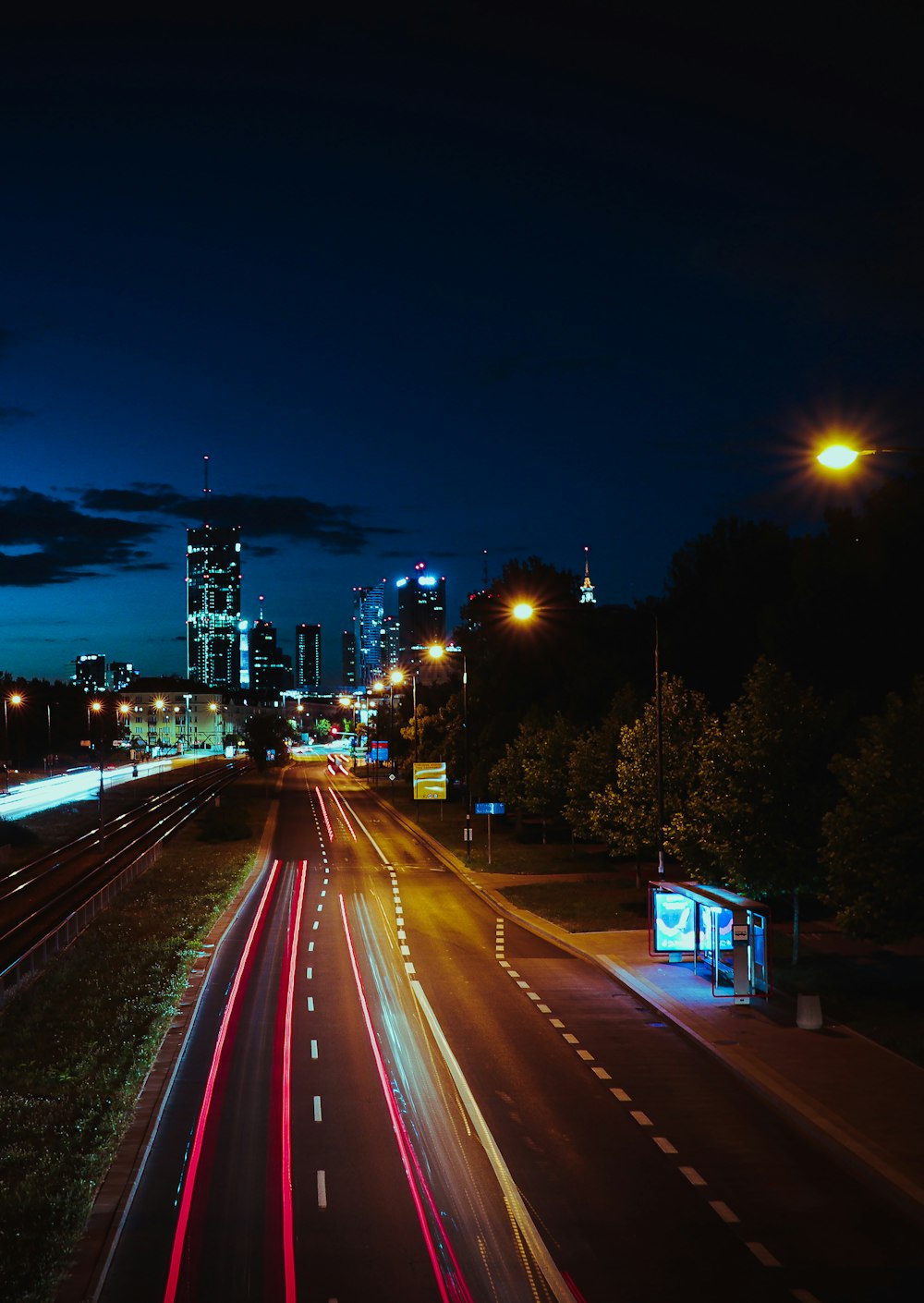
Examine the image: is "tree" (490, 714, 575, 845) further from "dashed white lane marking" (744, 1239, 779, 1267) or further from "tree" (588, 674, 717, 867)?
"dashed white lane marking" (744, 1239, 779, 1267)

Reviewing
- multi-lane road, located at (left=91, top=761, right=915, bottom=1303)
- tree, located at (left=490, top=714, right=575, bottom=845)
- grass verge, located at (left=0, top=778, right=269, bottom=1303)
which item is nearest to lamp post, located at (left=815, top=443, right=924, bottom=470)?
multi-lane road, located at (left=91, top=761, right=915, bottom=1303)

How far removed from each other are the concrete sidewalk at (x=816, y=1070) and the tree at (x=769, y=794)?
287cm

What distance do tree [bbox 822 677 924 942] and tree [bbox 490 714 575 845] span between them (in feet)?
102

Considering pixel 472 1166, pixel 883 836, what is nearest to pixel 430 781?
pixel 883 836

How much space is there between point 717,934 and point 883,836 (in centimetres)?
474

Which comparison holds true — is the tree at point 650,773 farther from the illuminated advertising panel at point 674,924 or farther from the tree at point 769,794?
the illuminated advertising panel at point 674,924

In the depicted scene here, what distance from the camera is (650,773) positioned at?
38.0m

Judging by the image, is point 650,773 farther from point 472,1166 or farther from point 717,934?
point 472,1166

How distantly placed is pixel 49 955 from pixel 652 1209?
74.0 feet

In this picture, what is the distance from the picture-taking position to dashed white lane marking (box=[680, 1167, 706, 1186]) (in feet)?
46.3

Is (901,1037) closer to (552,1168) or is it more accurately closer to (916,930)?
(916,930)

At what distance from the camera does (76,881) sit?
166ft

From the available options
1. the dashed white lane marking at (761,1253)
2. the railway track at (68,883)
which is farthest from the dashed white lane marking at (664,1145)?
the railway track at (68,883)

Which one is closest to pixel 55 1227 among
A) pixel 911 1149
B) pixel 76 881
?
pixel 911 1149
